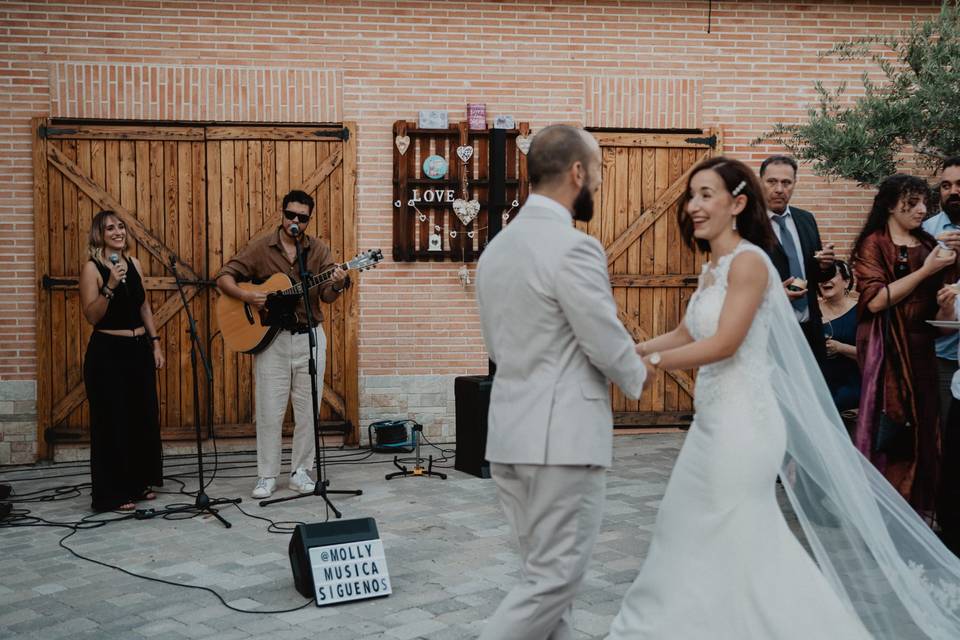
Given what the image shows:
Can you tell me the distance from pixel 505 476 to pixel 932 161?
284 inches

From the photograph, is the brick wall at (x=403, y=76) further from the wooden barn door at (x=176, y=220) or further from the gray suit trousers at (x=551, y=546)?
the gray suit trousers at (x=551, y=546)

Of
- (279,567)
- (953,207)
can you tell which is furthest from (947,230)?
(279,567)

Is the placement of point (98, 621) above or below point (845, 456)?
below

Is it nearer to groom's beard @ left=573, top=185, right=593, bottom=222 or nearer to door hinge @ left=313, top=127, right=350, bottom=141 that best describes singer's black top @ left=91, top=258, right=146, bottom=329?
door hinge @ left=313, top=127, right=350, bottom=141

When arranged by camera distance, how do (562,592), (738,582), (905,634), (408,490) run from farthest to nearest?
1. (408,490)
2. (905,634)
3. (738,582)
4. (562,592)

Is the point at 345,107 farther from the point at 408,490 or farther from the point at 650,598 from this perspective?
the point at 650,598

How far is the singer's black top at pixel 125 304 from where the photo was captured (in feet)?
22.8

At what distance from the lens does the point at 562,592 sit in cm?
321

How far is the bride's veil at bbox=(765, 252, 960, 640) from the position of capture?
13.1 feet

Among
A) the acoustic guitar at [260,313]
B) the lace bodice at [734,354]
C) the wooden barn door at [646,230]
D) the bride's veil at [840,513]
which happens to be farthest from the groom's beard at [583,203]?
the wooden barn door at [646,230]

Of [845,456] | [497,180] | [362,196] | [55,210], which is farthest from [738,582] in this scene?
[55,210]

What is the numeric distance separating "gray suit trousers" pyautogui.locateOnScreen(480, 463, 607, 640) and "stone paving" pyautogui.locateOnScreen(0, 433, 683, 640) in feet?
3.96

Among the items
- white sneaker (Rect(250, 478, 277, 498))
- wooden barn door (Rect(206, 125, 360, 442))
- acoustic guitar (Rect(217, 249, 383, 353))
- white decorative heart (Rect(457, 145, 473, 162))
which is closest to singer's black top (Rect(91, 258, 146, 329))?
acoustic guitar (Rect(217, 249, 383, 353))

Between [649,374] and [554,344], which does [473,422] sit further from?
[554,344]
